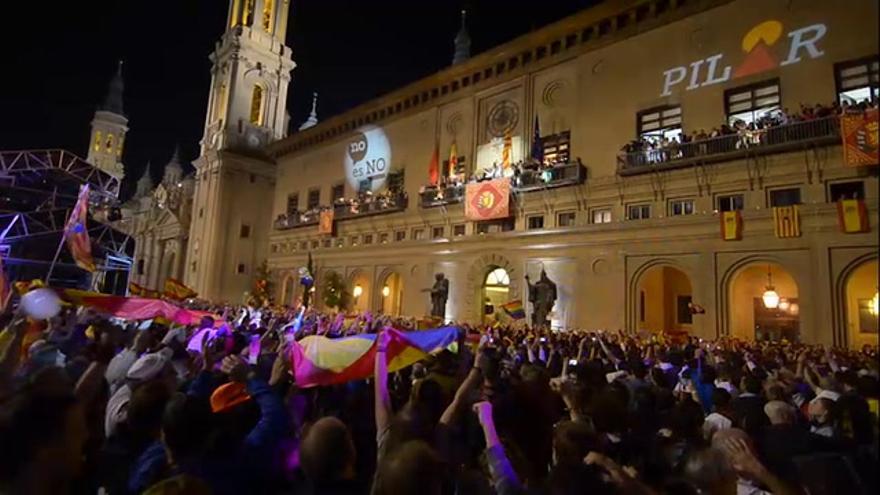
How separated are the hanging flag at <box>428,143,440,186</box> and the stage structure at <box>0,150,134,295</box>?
19.3 metres

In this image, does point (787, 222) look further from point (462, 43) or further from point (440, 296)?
point (462, 43)

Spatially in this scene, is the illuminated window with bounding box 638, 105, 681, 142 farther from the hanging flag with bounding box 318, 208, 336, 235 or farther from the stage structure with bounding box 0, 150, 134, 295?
the stage structure with bounding box 0, 150, 134, 295

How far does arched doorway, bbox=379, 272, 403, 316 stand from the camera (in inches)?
1329

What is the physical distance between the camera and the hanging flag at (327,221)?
37.2 meters

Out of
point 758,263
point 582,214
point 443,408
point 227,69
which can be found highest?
point 227,69

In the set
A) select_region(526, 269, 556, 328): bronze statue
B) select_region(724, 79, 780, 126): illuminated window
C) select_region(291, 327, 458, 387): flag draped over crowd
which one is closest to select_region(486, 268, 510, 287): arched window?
select_region(526, 269, 556, 328): bronze statue

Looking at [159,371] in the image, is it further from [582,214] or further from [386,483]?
[582,214]

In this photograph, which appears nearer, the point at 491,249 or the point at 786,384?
the point at 786,384

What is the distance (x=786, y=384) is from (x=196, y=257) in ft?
164

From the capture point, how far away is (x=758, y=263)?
1922 centimetres

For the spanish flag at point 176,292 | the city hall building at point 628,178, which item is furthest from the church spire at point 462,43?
the spanish flag at point 176,292

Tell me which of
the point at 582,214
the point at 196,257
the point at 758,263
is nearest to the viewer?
the point at 758,263

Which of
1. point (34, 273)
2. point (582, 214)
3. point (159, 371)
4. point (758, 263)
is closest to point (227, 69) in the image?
point (34, 273)

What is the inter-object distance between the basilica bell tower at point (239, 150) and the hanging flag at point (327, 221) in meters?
12.6
